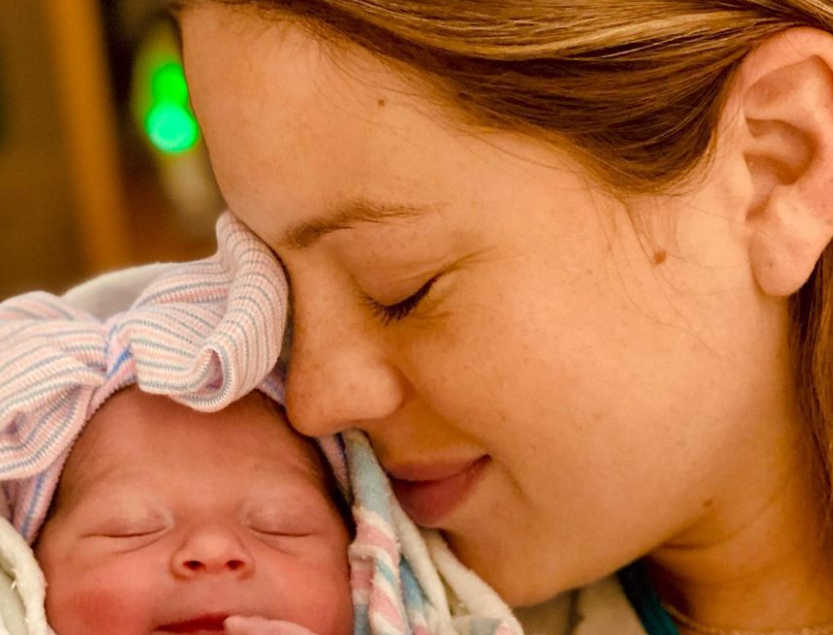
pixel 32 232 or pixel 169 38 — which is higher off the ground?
pixel 169 38

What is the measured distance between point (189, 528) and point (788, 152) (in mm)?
575

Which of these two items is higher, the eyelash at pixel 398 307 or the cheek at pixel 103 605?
the eyelash at pixel 398 307

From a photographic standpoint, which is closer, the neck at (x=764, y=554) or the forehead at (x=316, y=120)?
the forehead at (x=316, y=120)

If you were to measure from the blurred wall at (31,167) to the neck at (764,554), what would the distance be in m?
1.97

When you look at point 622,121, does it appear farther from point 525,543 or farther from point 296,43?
point 525,543

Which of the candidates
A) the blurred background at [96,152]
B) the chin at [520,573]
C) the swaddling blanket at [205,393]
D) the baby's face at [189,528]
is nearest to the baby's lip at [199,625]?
the baby's face at [189,528]

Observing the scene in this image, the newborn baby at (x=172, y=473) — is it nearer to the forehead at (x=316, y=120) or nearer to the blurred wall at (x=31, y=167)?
the forehead at (x=316, y=120)

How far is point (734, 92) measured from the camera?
0.84 m

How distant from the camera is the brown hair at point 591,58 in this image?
0.79 metres

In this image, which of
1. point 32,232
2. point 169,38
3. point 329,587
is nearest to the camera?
point 329,587

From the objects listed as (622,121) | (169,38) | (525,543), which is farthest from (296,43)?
(169,38)

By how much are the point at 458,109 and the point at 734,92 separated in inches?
8.3

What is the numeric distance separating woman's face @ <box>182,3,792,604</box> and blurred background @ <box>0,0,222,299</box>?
173 centimetres

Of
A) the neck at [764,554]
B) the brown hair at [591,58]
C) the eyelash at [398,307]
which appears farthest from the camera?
the neck at [764,554]
